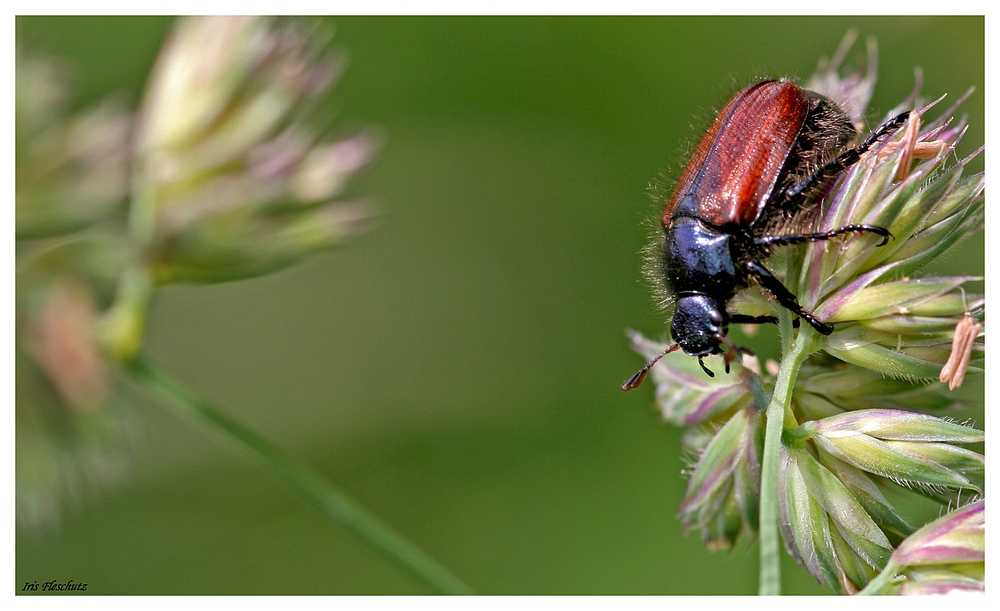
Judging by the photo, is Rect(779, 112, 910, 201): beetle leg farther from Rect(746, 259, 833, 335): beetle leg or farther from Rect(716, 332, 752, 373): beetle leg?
Rect(716, 332, 752, 373): beetle leg

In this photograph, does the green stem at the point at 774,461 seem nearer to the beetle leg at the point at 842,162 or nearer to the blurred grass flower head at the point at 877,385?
the blurred grass flower head at the point at 877,385

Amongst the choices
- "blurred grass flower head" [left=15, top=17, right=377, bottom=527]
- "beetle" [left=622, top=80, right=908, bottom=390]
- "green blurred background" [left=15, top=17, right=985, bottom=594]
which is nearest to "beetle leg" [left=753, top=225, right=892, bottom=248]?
"beetle" [left=622, top=80, right=908, bottom=390]

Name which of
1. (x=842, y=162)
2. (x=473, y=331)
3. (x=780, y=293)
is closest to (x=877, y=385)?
(x=780, y=293)

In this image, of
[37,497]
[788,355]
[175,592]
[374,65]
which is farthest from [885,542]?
[374,65]

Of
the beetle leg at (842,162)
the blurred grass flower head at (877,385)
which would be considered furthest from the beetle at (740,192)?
the blurred grass flower head at (877,385)

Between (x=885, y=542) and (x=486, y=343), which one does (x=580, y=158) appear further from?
(x=885, y=542)

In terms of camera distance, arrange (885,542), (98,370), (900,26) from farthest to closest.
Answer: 1. (900,26)
2. (98,370)
3. (885,542)
